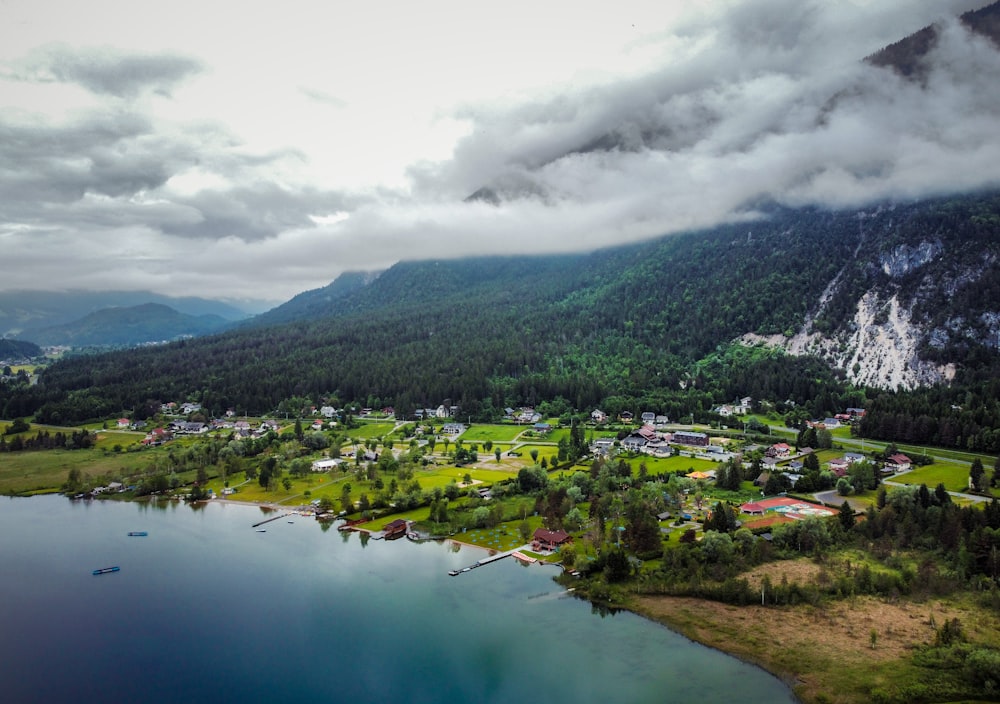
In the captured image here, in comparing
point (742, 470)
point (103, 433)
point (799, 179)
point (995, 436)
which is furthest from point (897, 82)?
point (103, 433)

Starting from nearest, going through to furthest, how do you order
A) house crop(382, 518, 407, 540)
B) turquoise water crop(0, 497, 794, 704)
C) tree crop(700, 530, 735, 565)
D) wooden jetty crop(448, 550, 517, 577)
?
1. turquoise water crop(0, 497, 794, 704)
2. tree crop(700, 530, 735, 565)
3. wooden jetty crop(448, 550, 517, 577)
4. house crop(382, 518, 407, 540)

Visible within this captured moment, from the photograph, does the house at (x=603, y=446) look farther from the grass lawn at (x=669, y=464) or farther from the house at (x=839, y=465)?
the house at (x=839, y=465)

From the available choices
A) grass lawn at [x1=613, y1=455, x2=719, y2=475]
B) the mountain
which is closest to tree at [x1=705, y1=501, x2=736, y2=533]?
grass lawn at [x1=613, y1=455, x2=719, y2=475]

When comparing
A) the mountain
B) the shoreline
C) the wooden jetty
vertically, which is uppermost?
the mountain

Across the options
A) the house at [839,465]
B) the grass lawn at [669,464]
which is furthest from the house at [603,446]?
the house at [839,465]

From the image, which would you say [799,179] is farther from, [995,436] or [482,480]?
[482,480]

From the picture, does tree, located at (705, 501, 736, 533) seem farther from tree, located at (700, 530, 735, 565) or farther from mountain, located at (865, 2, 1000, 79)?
mountain, located at (865, 2, 1000, 79)

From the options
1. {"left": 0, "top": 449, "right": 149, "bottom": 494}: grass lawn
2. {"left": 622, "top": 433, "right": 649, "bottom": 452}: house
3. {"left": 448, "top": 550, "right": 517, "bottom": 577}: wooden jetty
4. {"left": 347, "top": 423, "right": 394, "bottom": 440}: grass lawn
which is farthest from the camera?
{"left": 347, "top": 423, "right": 394, "bottom": 440}: grass lawn
